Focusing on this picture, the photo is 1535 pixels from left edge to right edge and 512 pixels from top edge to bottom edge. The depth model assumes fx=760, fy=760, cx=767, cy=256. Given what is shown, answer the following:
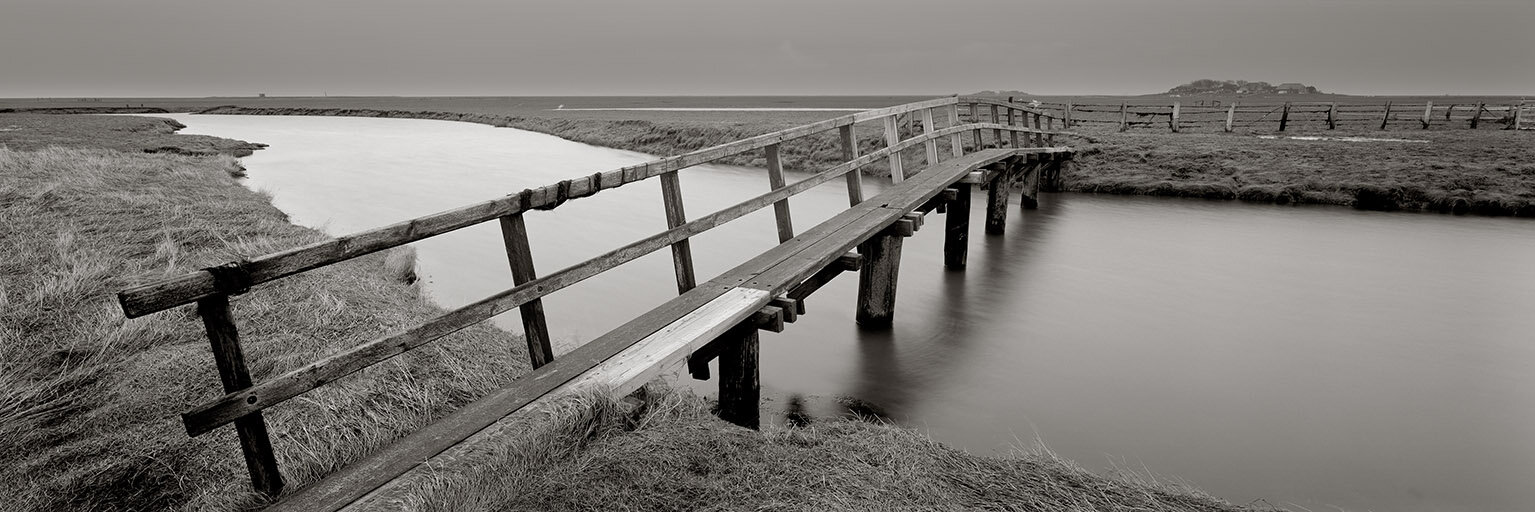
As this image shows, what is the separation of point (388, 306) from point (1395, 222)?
17573 mm

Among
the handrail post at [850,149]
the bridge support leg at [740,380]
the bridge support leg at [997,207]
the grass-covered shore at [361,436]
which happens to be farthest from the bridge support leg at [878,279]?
the bridge support leg at [997,207]

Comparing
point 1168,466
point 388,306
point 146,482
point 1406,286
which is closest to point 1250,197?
point 1406,286

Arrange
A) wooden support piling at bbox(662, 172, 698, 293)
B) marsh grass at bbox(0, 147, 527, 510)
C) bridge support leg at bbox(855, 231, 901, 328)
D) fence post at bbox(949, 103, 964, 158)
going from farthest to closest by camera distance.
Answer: fence post at bbox(949, 103, 964, 158), bridge support leg at bbox(855, 231, 901, 328), wooden support piling at bbox(662, 172, 698, 293), marsh grass at bbox(0, 147, 527, 510)

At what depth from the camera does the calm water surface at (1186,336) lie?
19.1 feet

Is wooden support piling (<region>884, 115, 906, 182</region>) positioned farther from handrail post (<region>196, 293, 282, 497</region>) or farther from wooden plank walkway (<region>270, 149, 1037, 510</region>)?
handrail post (<region>196, 293, 282, 497</region>)

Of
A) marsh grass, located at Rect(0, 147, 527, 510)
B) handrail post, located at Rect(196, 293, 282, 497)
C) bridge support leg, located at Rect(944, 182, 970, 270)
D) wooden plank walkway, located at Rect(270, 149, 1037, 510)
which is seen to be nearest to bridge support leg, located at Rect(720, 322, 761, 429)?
wooden plank walkway, located at Rect(270, 149, 1037, 510)

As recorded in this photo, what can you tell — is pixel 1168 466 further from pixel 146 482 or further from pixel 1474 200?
pixel 1474 200

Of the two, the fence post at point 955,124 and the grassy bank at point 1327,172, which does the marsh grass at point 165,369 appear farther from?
the grassy bank at point 1327,172

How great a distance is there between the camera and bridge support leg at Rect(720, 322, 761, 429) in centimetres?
514

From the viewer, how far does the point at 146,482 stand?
11.6 ft

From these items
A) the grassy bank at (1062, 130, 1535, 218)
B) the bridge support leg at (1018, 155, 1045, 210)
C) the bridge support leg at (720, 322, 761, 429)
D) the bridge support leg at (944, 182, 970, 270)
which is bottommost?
the grassy bank at (1062, 130, 1535, 218)

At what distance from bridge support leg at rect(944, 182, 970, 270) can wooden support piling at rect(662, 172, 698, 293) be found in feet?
19.7

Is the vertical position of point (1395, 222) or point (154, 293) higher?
point (154, 293)

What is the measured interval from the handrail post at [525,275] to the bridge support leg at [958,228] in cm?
756
